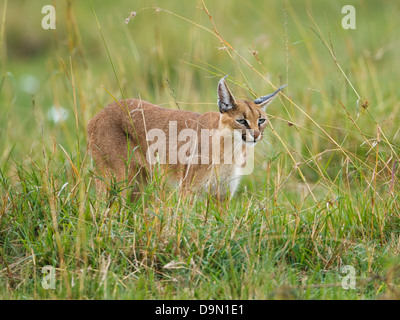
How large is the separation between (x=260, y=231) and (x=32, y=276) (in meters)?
1.31

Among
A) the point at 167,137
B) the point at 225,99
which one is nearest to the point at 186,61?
the point at 167,137

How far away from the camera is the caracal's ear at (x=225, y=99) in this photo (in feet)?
14.5

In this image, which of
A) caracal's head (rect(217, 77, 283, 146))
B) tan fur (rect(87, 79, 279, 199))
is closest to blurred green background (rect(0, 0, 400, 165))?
tan fur (rect(87, 79, 279, 199))

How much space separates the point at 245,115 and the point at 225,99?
180 mm

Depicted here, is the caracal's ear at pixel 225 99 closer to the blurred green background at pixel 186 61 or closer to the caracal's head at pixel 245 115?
the caracal's head at pixel 245 115

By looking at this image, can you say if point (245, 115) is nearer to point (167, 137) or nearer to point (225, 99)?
point (225, 99)

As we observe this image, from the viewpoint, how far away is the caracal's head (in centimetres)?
450

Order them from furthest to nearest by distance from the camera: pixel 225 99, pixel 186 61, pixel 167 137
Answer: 1. pixel 186 61
2. pixel 167 137
3. pixel 225 99

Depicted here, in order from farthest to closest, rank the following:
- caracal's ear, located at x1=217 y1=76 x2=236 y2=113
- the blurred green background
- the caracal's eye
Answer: the blurred green background < the caracal's eye < caracal's ear, located at x1=217 y1=76 x2=236 y2=113

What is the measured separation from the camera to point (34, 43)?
1117cm

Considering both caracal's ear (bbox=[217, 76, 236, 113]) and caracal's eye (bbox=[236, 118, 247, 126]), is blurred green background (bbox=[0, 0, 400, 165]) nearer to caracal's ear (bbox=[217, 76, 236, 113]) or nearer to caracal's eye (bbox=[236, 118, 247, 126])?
caracal's ear (bbox=[217, 76, 236, 113])

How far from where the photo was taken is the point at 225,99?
4488 millimetres

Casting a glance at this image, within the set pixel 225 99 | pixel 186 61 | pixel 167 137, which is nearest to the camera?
pixel 225 99
